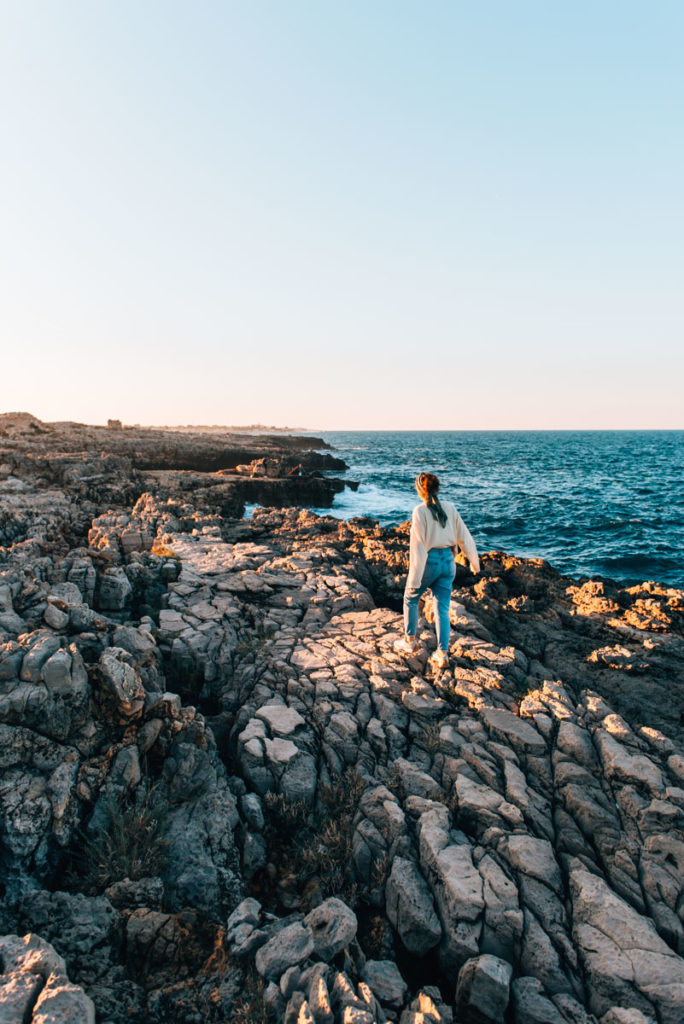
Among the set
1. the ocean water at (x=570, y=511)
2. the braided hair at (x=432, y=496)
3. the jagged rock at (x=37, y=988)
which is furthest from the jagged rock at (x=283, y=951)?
the ocean water at (x=570, y=511)

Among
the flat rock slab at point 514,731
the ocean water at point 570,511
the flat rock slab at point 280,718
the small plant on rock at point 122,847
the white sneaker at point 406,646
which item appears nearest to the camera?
the small plant on rock at point 122,847

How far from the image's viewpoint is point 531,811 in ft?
15.3

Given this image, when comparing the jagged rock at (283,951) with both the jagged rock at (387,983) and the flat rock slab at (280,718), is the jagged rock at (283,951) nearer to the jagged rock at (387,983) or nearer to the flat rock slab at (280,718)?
the jagged rock at (387,983)

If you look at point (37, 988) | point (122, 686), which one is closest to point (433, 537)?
point (122, 686)

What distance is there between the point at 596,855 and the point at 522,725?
147 cm

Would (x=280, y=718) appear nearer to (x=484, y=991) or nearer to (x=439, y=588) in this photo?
(x=439, y=588)

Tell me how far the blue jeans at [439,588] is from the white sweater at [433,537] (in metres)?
0.10

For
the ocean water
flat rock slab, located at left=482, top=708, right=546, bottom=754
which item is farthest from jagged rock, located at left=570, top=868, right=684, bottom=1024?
the ocean water

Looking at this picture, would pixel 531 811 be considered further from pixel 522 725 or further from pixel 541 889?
pixel 522 725

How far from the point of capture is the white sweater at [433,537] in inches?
247

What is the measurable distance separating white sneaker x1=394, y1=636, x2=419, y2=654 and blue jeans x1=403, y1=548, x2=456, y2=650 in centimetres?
30

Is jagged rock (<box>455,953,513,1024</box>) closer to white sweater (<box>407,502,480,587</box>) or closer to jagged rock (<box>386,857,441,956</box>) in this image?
jagged rock (<box>386,857,441,956</box>)

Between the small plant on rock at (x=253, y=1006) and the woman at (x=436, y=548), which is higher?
the woman at (x=436, y=548)

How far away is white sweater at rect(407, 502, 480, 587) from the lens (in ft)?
20.6
